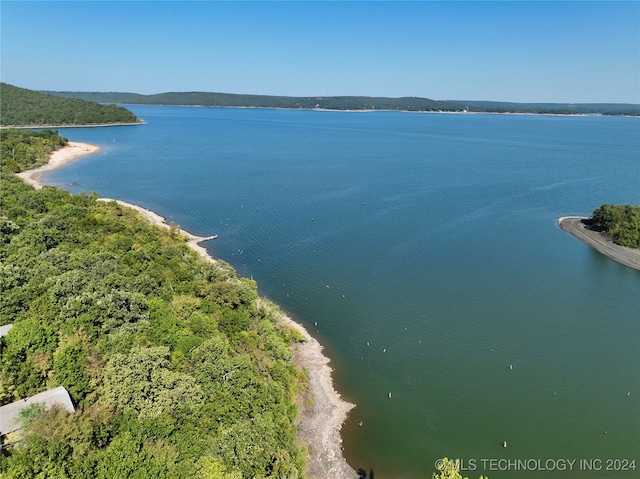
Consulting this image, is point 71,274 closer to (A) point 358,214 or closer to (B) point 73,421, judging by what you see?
(B) point 73,421

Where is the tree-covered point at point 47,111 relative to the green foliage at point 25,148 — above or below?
above

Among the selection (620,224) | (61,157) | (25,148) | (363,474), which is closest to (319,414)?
(363,474)

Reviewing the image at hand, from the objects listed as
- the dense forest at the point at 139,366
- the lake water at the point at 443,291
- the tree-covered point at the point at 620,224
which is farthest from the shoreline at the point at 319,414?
the tree-covered point at the point at 620,224

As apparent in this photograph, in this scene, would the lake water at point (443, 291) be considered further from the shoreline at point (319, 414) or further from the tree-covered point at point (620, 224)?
the tree-covered point at point (620, 224)

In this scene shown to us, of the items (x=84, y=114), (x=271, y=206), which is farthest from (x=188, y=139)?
(x=271, y=206)

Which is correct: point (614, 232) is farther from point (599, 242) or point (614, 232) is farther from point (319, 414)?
point (319, 414)

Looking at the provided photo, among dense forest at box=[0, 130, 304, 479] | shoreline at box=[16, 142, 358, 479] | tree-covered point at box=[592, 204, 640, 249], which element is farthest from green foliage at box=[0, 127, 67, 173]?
tree-covered point at box=[592, 204, 640, 249]
